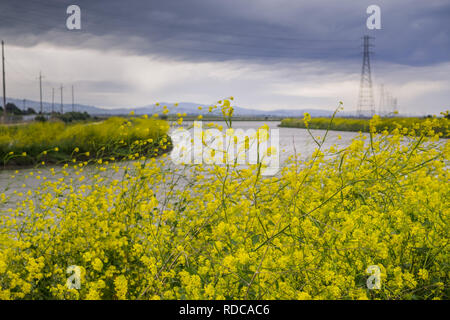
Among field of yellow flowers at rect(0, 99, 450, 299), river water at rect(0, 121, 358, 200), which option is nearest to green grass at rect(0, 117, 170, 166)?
river water at rect(0, 121, 358, 200)

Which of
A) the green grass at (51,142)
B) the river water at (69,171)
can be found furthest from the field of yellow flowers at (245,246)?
the green grass at (51,142)

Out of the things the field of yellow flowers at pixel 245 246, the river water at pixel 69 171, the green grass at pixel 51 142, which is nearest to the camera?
the field of yellow flowers at pixel 245 246

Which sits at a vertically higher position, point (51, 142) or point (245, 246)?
point (51, 142)

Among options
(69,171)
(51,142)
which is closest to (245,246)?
(69,171)

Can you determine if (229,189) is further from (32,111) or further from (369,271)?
(32,111)

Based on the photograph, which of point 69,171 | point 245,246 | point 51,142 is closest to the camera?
point 245,246

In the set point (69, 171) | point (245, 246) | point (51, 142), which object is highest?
point (51, 142)

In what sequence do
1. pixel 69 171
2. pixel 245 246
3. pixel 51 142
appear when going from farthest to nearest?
pixel 51 142, pixel 69 171, pixel 245 246

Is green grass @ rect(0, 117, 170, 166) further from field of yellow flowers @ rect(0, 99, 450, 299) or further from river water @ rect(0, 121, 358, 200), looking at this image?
field of yellow flowers @ rect(0, 99, 450, 299)

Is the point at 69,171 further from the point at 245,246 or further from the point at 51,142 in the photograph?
the point at 245,246

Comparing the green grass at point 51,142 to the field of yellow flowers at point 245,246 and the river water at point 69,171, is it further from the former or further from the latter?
the field of yellow flowers at point 245,246

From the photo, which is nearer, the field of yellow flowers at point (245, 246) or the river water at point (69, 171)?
the field of yellow flowers at point (245, 246)

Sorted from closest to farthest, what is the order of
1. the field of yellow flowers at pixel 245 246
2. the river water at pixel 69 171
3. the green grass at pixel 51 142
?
the field of yellow flowers at pixel 245 246 < the river water at pixel 69 171 < the green grass at pixel 51 142
